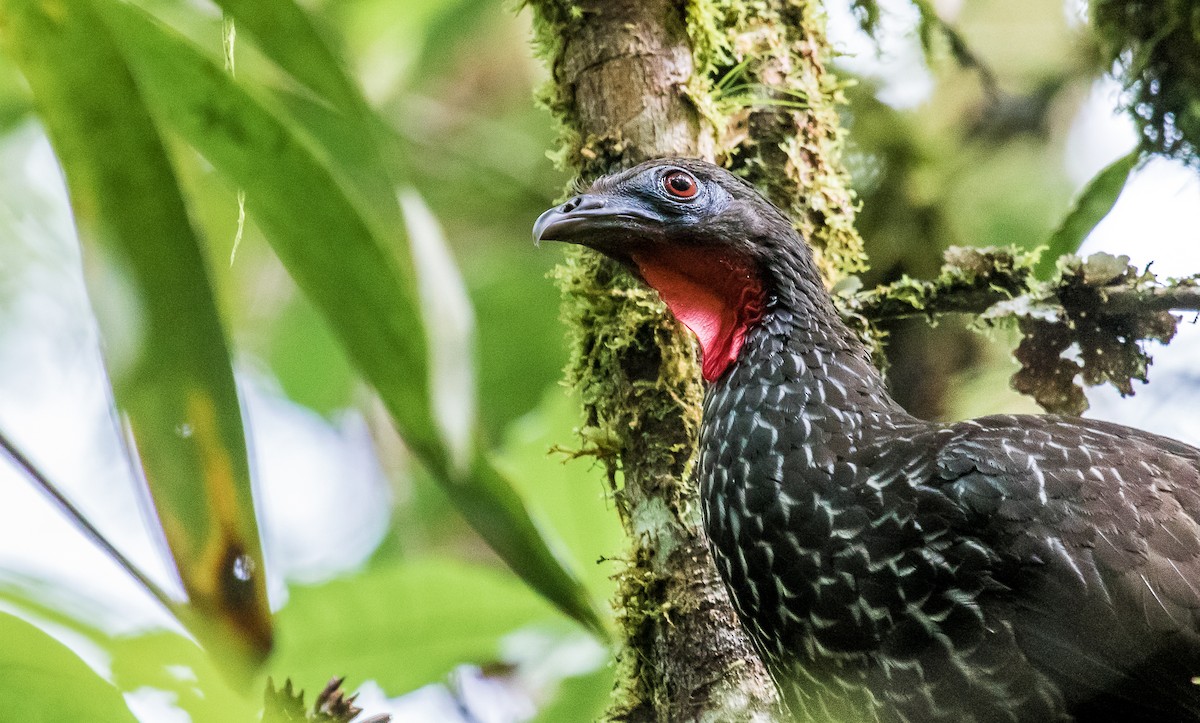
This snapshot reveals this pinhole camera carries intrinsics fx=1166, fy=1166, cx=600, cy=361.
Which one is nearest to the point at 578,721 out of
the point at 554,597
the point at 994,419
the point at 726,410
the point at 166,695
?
the point at 726,410

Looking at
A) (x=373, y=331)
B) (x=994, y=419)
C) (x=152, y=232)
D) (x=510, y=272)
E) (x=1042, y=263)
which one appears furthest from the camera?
(x=510, y=272)

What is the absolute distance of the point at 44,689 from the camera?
1505 mm

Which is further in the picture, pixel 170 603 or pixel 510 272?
pixel 510 272

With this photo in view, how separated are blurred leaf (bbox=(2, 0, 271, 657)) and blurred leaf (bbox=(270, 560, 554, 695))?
1841 millimetres

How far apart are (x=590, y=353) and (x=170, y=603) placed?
1.81m

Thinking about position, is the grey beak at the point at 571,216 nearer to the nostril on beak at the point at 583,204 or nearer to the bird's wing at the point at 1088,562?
the nostril on beak at the point at 583,204

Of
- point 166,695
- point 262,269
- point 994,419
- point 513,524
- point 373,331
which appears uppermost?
point 262,269

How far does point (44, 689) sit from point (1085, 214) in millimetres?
3160

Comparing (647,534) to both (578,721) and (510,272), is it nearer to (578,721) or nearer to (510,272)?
(578,721)

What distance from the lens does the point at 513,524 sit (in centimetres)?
170

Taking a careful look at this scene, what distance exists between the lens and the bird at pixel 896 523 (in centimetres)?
243

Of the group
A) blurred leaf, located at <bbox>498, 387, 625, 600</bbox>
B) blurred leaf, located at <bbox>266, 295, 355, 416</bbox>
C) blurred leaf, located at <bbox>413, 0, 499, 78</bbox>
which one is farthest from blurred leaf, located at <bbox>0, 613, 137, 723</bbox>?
blurred leaf, located at <bbox>413, 0, 499, 78</bbox>

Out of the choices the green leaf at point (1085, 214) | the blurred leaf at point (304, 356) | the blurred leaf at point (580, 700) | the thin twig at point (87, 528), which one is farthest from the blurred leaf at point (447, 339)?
the blurred leaf at point (304, 356)

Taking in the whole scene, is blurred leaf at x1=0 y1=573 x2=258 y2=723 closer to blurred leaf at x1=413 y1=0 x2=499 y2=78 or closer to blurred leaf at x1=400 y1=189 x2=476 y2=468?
blurred leaf at x1=400 y1=189 x2=476 y2=468
